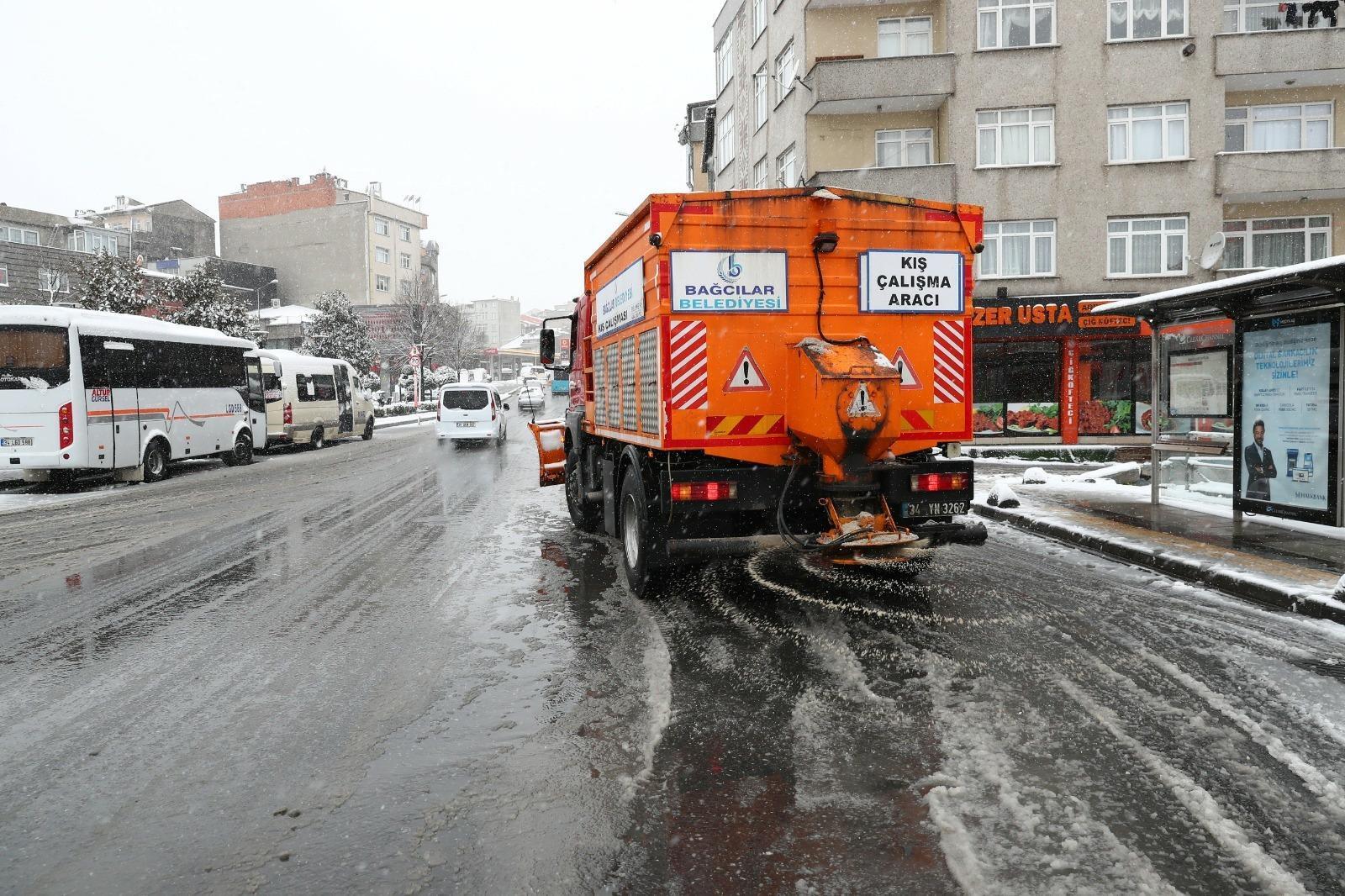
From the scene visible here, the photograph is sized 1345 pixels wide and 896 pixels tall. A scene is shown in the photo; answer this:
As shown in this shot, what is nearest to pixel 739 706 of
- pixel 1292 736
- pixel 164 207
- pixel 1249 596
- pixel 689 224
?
pixel 1292 736

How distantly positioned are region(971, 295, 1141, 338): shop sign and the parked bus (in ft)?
63.4

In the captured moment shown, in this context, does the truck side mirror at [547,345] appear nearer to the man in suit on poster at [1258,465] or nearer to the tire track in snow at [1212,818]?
the man in suit on poster at [1258,465]

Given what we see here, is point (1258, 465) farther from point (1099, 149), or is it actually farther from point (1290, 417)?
point (1099, 149)

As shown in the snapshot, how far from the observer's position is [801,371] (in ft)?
21.5

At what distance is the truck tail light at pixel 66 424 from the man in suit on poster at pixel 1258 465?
60.7 ft

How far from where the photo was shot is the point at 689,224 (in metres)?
6.66

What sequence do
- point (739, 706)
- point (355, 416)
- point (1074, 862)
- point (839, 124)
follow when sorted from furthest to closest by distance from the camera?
1. point (355, 416)
2. point (839, 124)
3. point (739, 706)
4. point (1074, 862)

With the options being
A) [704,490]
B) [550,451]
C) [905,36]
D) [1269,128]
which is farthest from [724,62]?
[704,490]

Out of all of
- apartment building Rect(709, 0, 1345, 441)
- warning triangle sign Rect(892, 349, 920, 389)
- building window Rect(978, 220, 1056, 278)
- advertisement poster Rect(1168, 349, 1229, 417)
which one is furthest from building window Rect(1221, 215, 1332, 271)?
warning triangle sign Rect(892, 349, 920, 389)

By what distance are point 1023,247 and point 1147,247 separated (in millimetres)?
3217

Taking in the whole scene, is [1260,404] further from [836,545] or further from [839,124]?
[839,124]

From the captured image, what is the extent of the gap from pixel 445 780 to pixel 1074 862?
2409mm

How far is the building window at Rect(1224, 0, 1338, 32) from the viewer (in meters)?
24.5

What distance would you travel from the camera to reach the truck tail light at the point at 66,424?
55.8ft
